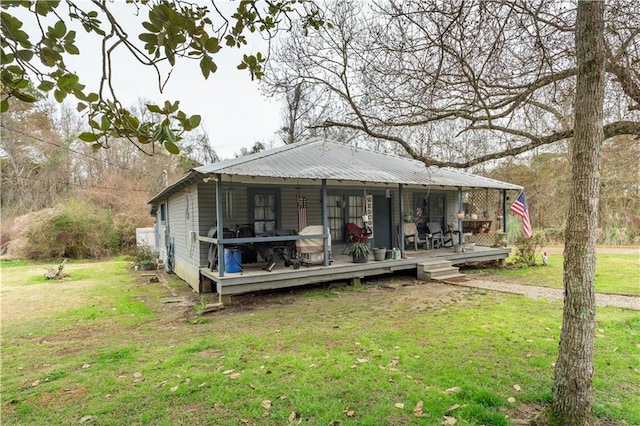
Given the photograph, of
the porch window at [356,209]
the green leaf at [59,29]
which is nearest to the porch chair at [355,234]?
the porch window at [356,209]

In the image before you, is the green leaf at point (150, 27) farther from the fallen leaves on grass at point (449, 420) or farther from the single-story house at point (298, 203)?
the single-story house at point (298, 203)

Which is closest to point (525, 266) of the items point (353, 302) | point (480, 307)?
point (480, 307)

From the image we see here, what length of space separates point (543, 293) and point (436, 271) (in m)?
2.57

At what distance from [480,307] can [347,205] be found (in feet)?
17.6

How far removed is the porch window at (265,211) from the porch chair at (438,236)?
5.87 m

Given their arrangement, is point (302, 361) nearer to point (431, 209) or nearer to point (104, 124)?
point (104, 124)

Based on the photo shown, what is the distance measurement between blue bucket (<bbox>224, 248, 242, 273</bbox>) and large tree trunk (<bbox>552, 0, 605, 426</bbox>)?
5949 millimetres

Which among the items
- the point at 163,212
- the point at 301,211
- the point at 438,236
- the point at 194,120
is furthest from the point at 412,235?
the point at 194,120

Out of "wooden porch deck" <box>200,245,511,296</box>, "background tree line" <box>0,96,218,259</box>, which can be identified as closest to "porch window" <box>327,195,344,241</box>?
"wooden porch deck" <box>200,245,511,296</box>

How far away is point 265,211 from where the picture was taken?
9.37 meters

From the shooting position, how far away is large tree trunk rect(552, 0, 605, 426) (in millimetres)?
2531

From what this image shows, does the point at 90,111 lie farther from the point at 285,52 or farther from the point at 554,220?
the point at 554,220

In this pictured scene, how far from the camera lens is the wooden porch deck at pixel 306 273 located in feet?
23.2

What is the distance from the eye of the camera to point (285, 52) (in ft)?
22.5
